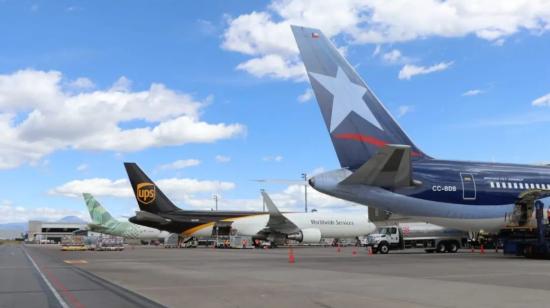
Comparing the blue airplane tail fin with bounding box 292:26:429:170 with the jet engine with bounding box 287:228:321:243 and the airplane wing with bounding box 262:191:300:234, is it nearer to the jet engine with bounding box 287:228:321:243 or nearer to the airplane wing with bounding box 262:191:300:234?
the jet engine with bounding box 287:228:321:243

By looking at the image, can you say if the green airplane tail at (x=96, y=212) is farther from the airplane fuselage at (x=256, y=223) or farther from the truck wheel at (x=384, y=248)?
the truck wheel at (x=384, y=248)

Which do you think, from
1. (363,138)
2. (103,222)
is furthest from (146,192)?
(363,138)

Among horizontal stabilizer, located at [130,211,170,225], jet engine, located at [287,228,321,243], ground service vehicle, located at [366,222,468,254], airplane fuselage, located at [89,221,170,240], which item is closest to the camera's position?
ground service vehicle, located at [366,222,468,254]

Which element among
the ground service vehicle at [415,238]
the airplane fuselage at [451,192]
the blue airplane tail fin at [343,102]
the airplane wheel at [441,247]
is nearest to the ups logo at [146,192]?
the ground service vehicle at [415,238]

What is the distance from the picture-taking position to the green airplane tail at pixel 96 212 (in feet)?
230

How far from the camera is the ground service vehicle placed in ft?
121

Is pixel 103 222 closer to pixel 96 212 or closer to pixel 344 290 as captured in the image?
pixel 96 212

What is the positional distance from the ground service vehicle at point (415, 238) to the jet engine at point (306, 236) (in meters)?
17.0

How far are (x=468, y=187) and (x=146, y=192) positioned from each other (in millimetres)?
37444

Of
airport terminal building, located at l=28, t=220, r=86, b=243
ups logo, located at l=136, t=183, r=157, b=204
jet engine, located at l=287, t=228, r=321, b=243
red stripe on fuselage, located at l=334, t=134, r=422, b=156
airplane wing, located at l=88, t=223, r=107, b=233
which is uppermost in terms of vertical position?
red stripe on fuselage, located at l=334, t=134, r=422, b=156

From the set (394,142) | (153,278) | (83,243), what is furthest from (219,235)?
(153,278)

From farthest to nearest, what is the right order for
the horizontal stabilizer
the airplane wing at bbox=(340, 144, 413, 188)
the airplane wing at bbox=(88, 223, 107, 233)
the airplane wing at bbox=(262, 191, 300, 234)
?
the airplane wing at bbox=(88, 223, 107, 233) < the airplane wing at bbox=(262, 191, 300, 234) < the horizontal stabilizer < the airplane wing at bbox=(340, 144, 413, 188)

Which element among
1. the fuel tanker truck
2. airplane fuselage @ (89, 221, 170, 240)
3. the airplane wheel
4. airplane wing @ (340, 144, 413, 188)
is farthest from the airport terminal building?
airplane wing @ (340, 144, 413, 188)

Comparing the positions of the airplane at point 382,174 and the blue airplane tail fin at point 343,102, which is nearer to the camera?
the airplane at point 382,174
